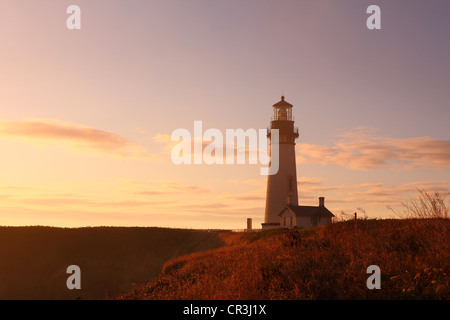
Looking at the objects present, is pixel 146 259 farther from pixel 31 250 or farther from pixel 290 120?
pixel 290 120

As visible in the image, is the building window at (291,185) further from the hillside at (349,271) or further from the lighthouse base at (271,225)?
the hillside at (349,271)

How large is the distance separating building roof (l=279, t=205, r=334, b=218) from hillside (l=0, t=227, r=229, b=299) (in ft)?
26.2

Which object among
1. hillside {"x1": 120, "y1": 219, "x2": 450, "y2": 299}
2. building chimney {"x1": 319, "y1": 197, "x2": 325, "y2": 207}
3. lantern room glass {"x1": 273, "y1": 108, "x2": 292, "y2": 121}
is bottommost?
hillside {"x1": 120, "y1": 219, "x2": 450, "y2": 299}

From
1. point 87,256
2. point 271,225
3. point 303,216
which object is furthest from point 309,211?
point 87,256

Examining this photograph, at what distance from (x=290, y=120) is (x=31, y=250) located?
98.3 feet

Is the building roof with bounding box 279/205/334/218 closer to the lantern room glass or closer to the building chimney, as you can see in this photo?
the building chimney

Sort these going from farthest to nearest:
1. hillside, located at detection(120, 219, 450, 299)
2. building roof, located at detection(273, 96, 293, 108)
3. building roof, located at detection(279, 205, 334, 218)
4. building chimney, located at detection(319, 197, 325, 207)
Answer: building chimney, located at detection(319, 197, 325, 207) < building roof, located at detection(273, 96, 293, 108) < building roof, located at detection(279, 205, 334, 218) < hillside, located at detection(120, 219, 450, 299)

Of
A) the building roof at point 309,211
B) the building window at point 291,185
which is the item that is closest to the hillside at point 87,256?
the building roof at point 309,211

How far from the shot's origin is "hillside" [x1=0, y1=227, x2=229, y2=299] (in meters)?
33.6

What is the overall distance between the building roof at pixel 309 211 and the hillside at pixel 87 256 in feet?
26.2

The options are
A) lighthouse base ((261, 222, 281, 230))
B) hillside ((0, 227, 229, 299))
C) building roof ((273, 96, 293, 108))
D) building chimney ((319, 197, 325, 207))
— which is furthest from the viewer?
building chimney ((319, 197, 325, 207))

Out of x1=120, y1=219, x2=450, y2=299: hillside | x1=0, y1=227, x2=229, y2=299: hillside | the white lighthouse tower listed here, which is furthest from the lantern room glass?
x1=120, y1=219, x2=450, y2=299: hillside
